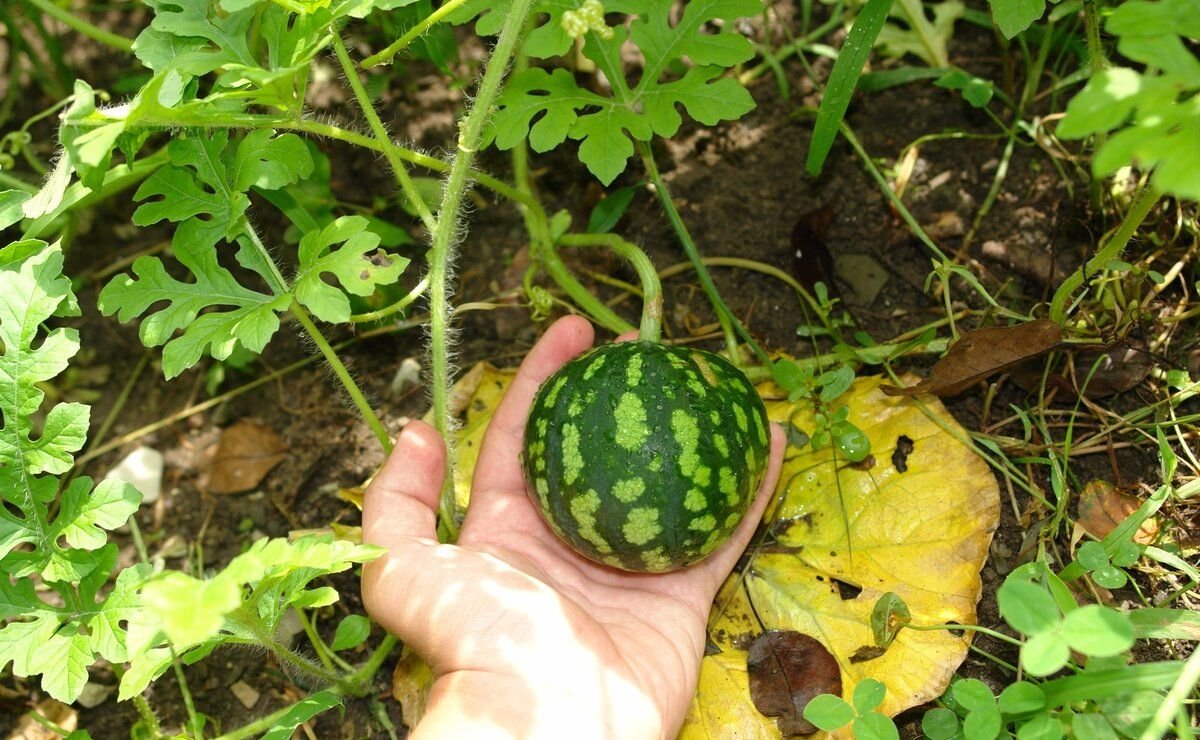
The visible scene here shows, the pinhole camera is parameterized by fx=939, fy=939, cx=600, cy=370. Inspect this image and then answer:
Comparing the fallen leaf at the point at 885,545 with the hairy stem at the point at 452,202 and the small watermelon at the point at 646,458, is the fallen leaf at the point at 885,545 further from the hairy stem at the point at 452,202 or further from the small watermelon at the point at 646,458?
the hairy stem at the point at 452,202

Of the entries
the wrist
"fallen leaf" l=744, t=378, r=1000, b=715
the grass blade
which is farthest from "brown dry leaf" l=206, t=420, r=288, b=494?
the grass blade

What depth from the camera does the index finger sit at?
3102 mm

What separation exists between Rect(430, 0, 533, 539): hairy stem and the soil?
789mm

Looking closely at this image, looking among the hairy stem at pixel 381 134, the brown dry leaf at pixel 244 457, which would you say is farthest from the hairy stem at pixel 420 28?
the brown dry leaf at pixel 244 457

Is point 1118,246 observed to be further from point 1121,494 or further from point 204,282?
point 204,282

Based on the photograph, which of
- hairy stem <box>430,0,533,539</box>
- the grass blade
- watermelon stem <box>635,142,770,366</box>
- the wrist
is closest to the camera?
the wrist

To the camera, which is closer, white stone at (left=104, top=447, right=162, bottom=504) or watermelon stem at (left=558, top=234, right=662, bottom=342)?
watermelon stem at (left=558, top=234, right=662, bottom=342)

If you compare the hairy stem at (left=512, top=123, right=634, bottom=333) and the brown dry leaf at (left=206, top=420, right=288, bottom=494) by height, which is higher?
the hairy stem at (left=512, top=123, right=634, bottom=333)

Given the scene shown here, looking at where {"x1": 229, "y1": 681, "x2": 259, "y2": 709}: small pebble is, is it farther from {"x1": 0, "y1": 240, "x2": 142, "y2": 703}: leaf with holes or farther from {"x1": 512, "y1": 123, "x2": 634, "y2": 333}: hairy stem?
{"x1": 512, "y1": 123, "x2": 634, "y2": 333}: hairy stem

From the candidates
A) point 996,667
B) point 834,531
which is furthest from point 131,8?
point 996,667

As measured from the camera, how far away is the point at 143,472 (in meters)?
3.70

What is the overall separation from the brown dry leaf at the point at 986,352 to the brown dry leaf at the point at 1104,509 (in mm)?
464

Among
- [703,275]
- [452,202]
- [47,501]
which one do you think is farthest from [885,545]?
[47,501]

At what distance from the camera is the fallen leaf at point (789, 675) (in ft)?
9.04
